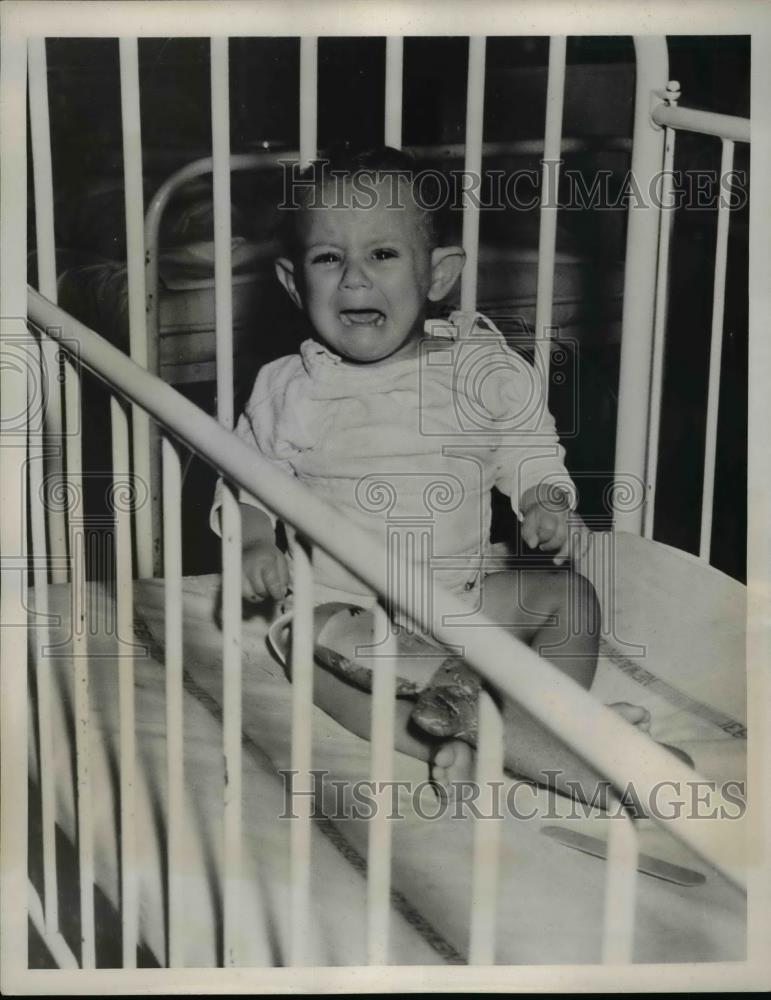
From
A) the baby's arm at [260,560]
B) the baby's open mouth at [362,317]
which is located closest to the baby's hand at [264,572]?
the baby's arm at [260,560]

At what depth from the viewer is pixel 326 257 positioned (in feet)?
3.21

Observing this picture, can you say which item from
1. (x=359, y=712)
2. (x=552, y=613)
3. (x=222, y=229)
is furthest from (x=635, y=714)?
(x=222, y=229)

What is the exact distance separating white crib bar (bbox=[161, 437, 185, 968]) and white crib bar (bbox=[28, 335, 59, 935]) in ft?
0.39

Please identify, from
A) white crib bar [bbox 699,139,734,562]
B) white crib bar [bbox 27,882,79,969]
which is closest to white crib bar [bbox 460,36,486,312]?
white crib bar [bbox 699,139,734,562]

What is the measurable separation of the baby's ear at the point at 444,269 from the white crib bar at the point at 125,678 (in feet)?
0.99

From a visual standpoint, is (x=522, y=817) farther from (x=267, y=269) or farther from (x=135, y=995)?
(x=267, y=269)

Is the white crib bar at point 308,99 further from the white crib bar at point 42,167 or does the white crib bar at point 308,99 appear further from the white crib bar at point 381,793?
the white crib bar at point 381,793

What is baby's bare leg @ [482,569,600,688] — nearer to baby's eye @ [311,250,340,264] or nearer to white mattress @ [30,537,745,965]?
white mattress @ [30,537,745,965]

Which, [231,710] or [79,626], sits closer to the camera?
[231,710]

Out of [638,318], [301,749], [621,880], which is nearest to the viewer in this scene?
[621,880]

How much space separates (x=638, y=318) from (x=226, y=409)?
1.30 feet

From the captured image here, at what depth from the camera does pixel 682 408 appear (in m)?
1.05

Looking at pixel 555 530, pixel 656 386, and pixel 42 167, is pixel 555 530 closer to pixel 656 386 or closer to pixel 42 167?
pixel 656 386

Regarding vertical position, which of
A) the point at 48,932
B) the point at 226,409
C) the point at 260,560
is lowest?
the point at 48,932
